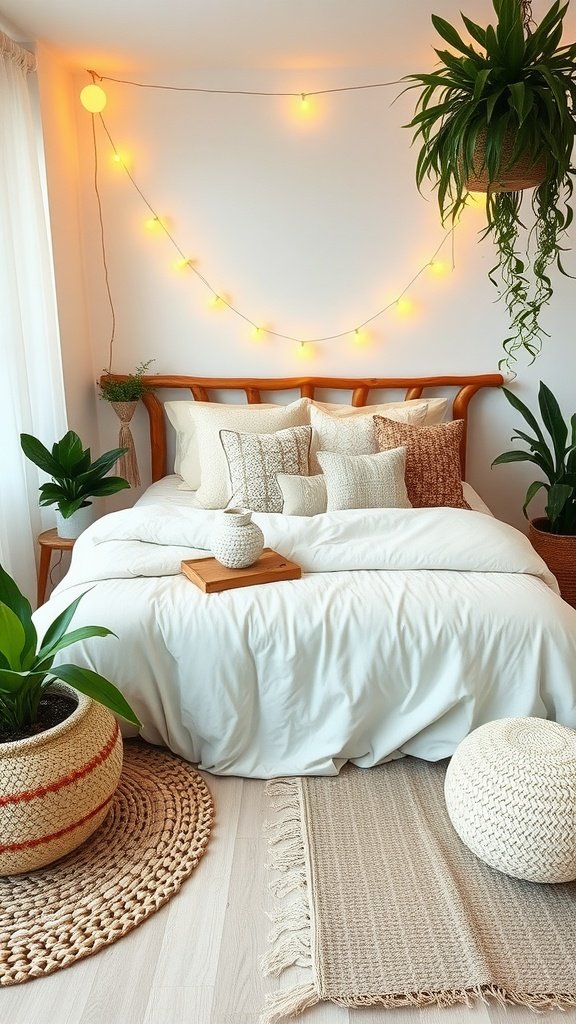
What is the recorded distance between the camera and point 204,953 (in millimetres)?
1825

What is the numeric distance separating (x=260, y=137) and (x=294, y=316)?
817mm

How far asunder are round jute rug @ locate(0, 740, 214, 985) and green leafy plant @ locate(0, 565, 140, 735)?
0.36m

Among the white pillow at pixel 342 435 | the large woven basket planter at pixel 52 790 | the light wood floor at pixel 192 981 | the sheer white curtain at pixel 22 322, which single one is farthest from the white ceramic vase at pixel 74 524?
the light wood floor at pixel 192 981

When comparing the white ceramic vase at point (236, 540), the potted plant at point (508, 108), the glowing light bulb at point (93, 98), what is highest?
the glowing light bulb at point (93, 98)

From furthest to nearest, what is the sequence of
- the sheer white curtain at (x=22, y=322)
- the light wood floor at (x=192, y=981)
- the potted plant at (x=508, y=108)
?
the sheer white curtain at (x=22, y=322), the potted plant at (x=508, y=108), the light wood floor at (x=192, y=981)

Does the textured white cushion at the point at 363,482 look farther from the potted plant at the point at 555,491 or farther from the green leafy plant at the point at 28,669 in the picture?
the green leafy plant at the point at 28,669

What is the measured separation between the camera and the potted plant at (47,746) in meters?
1.90

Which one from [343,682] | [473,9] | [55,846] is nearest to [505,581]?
[343,682]

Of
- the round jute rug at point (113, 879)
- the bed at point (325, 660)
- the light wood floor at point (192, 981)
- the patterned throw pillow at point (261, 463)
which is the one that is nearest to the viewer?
the light wood floor at point (192, 981)

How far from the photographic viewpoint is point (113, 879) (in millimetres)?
Result: 2021

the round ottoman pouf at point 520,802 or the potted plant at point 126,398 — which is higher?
the potted plant at point 126,398

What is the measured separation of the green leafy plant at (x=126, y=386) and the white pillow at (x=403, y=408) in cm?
83

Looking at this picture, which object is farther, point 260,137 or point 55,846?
point 260,137

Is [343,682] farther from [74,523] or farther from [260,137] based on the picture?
[260,137]
